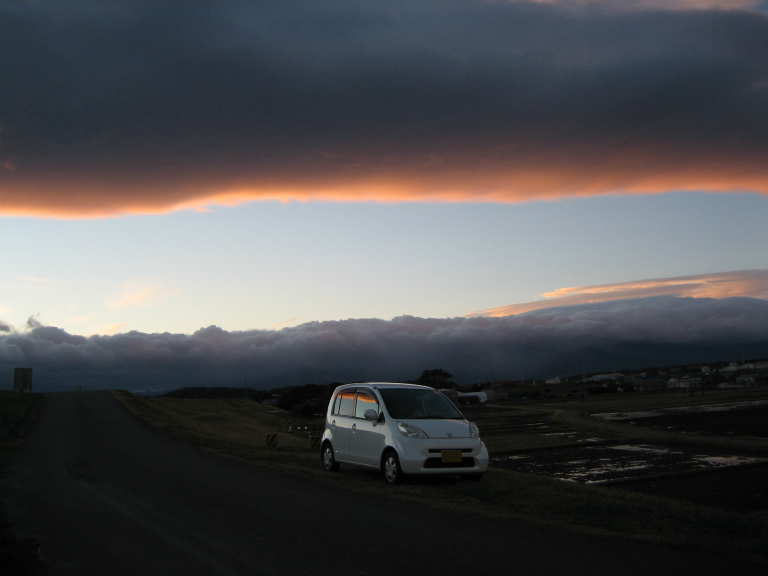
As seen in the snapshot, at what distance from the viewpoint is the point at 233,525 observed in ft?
25.8

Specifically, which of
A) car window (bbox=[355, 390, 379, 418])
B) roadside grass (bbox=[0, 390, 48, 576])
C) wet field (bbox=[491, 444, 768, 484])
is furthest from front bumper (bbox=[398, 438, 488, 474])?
roadside grass (bbox=[0, 390, 48, 576])

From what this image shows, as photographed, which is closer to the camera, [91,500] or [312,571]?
[312,571]

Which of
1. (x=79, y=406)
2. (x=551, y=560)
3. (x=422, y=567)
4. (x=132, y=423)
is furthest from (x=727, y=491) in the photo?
(x=79, y=406)

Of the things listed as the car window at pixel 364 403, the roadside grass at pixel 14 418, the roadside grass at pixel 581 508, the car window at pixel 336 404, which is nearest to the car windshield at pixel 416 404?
the car window at pixel 364 403

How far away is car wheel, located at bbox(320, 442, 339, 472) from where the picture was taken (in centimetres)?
1359

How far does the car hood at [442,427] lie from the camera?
1138 centimetres

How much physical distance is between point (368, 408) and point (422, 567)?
6838 millimetres

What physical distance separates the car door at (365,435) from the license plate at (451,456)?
1323 mm

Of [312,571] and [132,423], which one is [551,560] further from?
[132,423]

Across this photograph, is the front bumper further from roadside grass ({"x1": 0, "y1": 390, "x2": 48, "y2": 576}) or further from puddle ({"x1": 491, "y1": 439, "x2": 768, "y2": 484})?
roadside grass ({"x1": 0, "y1": 390, "x2": 48, "y2": 576})

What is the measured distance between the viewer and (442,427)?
11500 millimetres

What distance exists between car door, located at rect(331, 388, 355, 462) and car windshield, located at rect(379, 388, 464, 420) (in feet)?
3.92

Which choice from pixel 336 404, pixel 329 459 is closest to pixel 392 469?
pixel 329 459

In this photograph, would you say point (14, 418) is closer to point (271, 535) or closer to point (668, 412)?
point (271, 535)
